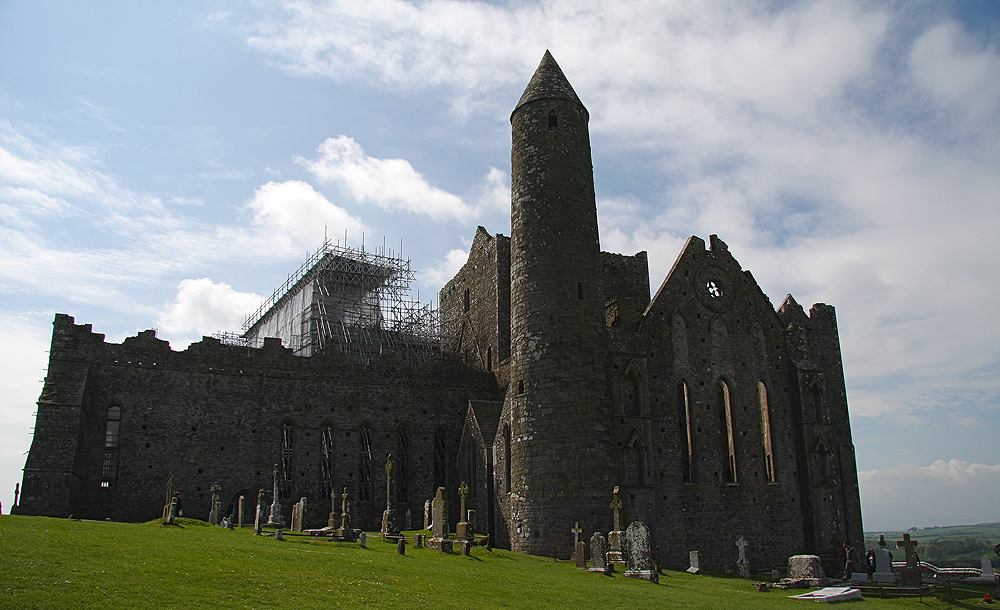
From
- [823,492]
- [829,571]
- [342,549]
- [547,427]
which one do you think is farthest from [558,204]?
[829,571]

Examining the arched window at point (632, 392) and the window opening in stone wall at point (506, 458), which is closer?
the window opening in stone wall at point (506, 458)

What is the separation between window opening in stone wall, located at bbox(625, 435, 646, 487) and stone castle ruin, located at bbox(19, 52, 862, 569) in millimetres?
73

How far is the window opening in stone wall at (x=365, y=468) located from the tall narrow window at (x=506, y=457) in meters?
6.75

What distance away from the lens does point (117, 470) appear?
83.7 ft

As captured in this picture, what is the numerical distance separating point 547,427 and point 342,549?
25.5 feet

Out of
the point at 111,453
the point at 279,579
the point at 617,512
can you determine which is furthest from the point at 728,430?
the point at 111,453

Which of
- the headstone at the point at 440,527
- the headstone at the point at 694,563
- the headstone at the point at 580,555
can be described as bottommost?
the headstone at the point at 694,563

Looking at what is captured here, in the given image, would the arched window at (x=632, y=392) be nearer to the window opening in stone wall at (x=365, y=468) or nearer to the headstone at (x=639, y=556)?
the headstone at (x=639, y=556)

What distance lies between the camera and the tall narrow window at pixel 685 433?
90.5 ft

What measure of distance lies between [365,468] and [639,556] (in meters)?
14.0

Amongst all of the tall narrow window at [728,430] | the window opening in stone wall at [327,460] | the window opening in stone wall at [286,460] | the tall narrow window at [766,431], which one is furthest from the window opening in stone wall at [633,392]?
the window opening in stone wall at [286,460]

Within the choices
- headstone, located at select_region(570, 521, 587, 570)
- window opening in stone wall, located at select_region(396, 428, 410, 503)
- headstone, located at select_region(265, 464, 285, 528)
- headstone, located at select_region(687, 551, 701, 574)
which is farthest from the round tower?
headstone, located at select_region(265, 464, 285, 528)

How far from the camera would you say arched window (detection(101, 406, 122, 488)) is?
25469mm

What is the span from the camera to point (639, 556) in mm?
Result: 19062
